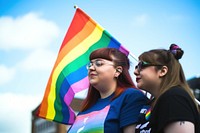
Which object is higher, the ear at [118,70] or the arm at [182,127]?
the ear at [118,70]

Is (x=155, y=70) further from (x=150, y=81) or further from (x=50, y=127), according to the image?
(x=50, y=127)

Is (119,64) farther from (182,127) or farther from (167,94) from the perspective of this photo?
(182,127)

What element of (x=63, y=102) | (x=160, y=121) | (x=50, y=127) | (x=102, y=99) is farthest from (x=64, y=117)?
(x=50, y=127)

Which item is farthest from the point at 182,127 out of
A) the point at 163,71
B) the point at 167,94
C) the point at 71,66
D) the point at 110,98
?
the point at 71,66

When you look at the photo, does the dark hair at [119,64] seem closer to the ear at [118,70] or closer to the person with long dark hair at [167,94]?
the ear at [118,70]

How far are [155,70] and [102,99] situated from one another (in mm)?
690

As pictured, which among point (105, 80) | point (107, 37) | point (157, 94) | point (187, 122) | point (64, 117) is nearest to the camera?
point (187, 122)

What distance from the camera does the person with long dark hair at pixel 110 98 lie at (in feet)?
9.77

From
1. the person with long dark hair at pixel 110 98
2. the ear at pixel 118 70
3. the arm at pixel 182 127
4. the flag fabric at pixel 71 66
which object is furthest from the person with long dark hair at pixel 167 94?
the flag fabric at pixel 71 66

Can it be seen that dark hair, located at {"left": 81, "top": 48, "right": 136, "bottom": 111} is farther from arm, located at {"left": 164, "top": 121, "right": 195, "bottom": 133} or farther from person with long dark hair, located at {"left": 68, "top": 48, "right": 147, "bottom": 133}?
arm, located at {"left": 164, "top": 121, "right": 195, "bottom": 133}

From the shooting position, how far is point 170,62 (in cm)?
281

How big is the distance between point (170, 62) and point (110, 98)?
0.66 m

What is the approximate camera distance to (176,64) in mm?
2809

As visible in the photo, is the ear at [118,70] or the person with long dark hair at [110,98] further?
the ear at [118,70]
